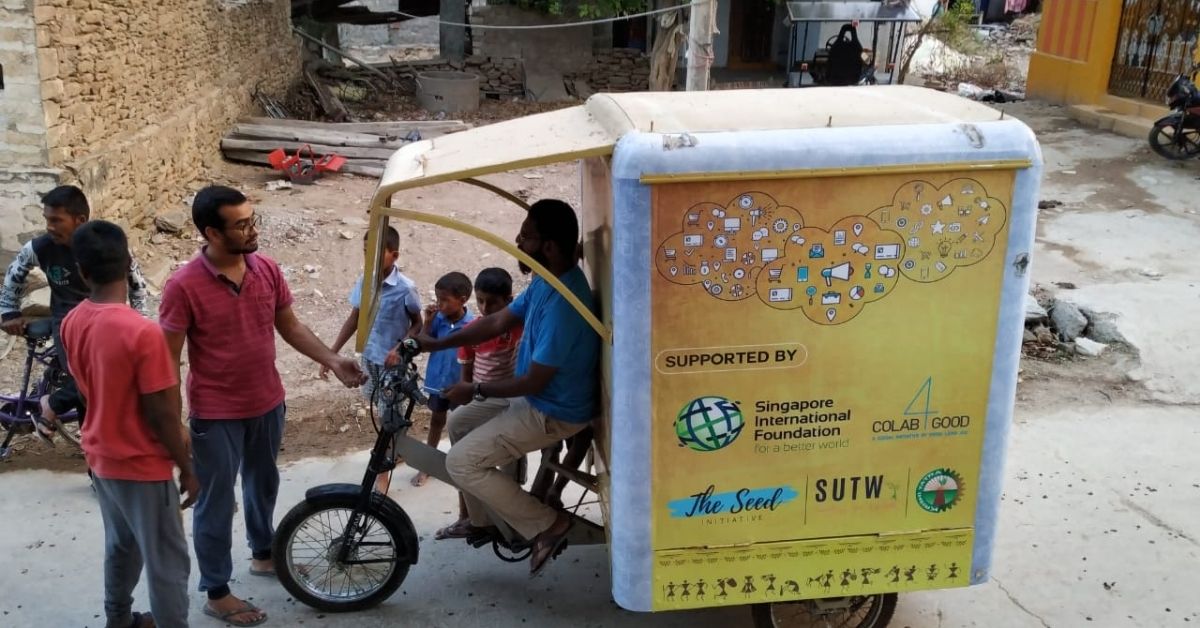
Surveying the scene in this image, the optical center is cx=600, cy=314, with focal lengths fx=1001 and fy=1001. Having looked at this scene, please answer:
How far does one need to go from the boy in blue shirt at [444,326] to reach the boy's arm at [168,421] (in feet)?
4.28

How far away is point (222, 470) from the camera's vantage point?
3.67 m

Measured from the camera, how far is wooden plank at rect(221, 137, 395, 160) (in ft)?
38.1

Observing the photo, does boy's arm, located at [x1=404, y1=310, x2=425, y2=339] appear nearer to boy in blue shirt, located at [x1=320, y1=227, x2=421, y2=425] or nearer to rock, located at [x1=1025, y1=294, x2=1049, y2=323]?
boy in blue shirt, located at [x1=320, y1=227, x2=421, y2=425]

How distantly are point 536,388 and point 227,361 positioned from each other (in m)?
1.12

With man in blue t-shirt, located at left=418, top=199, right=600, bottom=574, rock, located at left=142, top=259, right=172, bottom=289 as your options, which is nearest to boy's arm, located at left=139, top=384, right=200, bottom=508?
man in blue t-shirt, located at left=418, top=199, right=600, bottom=574

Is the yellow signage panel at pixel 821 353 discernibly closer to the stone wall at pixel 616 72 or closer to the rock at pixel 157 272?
the rock at pixel 157 272

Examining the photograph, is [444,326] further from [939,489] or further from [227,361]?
[939,489]

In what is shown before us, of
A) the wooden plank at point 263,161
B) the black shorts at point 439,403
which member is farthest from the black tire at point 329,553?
the wooden plank at point 263,161

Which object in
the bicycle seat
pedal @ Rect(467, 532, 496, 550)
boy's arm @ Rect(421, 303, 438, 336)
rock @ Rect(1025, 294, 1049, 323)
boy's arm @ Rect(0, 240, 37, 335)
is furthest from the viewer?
rock @ Rect(1025, 294, 1049, 323)

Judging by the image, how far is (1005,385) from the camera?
3143 mm

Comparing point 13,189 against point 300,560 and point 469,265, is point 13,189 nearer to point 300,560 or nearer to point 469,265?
point 469,265

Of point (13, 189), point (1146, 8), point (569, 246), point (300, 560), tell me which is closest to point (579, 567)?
point (300, 560)

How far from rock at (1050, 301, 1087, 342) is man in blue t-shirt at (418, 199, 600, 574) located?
4718 millimetres

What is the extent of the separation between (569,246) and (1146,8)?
13622mm
